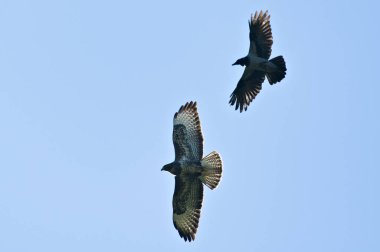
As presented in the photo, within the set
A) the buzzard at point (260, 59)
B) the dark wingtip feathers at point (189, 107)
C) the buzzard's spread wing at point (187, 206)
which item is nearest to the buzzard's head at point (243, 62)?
the buzzard at point (260, 59)

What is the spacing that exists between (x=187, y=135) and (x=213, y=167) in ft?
2.77

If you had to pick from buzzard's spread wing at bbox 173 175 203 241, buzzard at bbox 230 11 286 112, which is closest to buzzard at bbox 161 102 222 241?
buzzard's spread wing at bbox 173 175 203 241

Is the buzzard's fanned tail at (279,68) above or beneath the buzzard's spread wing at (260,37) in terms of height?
beneath

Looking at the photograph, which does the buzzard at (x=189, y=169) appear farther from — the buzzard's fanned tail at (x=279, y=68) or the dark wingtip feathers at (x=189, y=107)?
the buzzard's fanned tail at (x=279, y=68)

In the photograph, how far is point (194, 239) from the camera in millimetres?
19484

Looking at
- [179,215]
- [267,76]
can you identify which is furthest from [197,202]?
[267,76]

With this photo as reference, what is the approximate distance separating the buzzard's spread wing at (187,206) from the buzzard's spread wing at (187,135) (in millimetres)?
621

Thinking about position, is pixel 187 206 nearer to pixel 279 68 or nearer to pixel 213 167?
pixel 213 167

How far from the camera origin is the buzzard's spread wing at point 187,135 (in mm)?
19281

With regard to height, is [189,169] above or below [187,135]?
below

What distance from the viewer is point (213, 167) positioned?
19141 mm

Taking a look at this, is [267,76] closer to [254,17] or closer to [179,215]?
[254,17]

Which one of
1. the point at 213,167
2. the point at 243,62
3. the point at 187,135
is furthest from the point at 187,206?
the point at 243,62

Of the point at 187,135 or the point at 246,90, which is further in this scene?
the point at 246,90
